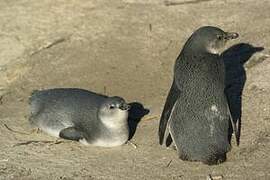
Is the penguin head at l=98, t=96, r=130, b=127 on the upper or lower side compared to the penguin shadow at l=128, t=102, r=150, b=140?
upper

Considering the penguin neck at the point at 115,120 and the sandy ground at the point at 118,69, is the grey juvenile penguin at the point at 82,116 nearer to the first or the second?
the penguin neck at the point at 115,120

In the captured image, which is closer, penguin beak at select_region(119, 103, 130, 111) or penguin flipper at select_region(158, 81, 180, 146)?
penguin flipper at select_region(158, 81, 180, 146)

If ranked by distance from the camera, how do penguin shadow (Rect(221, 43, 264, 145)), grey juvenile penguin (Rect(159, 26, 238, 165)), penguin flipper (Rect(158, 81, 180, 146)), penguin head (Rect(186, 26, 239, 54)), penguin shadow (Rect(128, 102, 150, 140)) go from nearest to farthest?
grey juvenile penguin (Rect(159, 26, 238, 165)), penguin flipper (Rect(158, 81, 180, 146)), penguin head (Rect(186, 26, 239, 54)), penguin shadow (Rect(221, 43, 264, 145)), penguin shadow (Rect(128, 102, 150, 140))

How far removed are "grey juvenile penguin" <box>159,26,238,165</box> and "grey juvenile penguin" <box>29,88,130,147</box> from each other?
1.61ft

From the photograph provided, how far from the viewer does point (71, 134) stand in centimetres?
742

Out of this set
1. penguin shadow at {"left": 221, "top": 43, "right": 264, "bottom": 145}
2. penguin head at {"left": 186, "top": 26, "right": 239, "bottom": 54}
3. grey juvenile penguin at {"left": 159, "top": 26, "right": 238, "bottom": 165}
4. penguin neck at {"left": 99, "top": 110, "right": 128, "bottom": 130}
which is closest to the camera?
grey juvenile penguin at {"left": 159, "top": 26, "right": 238, "bottom": 165}

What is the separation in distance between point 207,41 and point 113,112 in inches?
45.4

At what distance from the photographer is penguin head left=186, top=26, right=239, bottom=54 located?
714 centimetres

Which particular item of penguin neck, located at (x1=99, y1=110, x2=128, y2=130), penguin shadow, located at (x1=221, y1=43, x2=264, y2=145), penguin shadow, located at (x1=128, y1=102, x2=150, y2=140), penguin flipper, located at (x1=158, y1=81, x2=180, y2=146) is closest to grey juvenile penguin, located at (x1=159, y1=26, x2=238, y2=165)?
penguin flipper, located at (x1=158, y1=81, x2=180, y2=146)

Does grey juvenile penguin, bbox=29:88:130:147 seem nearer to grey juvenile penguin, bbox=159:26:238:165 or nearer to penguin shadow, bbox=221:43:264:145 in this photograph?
grey juvenile penguin, bbox=159:26:238:165

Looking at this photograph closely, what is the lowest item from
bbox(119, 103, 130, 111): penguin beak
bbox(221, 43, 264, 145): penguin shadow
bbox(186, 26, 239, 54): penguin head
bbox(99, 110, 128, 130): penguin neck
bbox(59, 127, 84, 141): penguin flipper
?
bbox(59, 127, 84, 141): penguin flipper

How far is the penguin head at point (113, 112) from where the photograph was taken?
723 cm

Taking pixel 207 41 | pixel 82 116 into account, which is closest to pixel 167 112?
pixel 207 41

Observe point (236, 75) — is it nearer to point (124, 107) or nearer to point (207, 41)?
point (207, 41)
